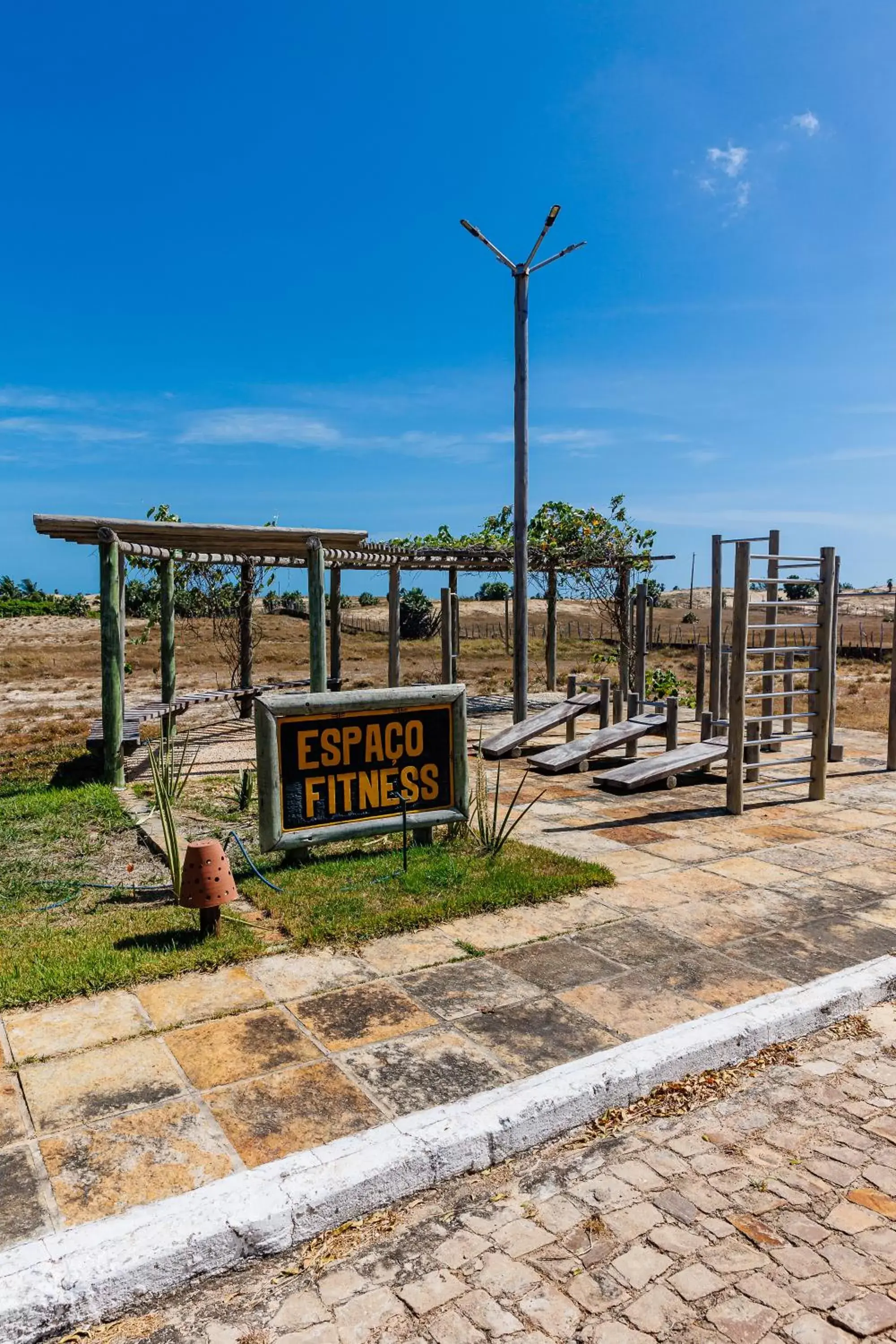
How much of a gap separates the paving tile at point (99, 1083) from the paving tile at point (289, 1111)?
26cm

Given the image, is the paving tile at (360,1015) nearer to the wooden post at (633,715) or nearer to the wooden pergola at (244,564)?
the wooden pergola at (244,564)

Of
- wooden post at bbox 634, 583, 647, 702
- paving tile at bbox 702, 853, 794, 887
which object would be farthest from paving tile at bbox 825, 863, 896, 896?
wooden post at bbox 634, 583, 647, 702

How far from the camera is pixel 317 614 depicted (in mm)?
9203

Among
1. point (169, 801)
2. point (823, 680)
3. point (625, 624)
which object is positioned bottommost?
point (169, 801)

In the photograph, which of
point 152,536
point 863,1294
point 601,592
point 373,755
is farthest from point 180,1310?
point 601,592

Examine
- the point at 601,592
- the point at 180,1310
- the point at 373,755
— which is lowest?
the point at 180,1310

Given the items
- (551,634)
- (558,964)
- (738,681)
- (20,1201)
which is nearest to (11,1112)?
(20,1201)

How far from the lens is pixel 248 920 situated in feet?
16.9

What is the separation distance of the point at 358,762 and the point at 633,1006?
256 centimetres

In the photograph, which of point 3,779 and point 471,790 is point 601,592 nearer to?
point 471,790

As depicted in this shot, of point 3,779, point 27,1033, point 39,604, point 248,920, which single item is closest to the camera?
point 27,1033

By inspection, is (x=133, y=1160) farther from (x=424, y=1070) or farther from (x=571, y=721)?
(x=571, y=721)

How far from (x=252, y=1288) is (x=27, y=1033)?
1749mm

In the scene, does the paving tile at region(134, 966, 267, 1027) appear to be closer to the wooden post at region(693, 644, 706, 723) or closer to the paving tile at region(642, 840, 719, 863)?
the paving tile at region(642, 840, 719, 863)
